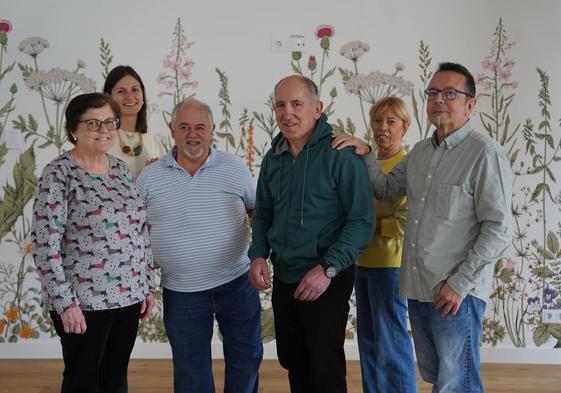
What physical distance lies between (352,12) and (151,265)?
2052 mm

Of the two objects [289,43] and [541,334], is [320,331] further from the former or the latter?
[541,334]

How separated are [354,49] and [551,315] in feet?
6.79

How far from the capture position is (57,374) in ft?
9.69

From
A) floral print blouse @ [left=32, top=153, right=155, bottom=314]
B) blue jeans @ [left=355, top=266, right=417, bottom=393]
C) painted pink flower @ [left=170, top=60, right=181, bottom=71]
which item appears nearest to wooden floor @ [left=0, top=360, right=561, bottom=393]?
blue jeans @ [left=355, top=266, right=417, bottom=393]

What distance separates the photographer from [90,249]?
1.70 meters

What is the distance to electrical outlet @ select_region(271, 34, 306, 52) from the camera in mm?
3105

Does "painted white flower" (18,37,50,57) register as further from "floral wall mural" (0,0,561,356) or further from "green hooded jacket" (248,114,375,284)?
"green hooded jacket" (248,114,375,284)

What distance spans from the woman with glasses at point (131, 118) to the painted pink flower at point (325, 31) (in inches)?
48.3

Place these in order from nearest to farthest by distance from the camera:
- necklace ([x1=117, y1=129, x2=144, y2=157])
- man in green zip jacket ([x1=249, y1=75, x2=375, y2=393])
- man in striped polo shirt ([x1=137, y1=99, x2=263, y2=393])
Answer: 1. man in green zip jacket ([x1=249, y1=75, x2=375, y2=393])
2. man in striped polo shirt ([x1=137, y1=99, x2=263, y2=393])
3. necklace ([x1=117, y1=129, x2=144, y2=157])

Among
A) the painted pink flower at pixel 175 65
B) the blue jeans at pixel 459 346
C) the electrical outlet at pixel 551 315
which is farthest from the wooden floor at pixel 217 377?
the painted pink flower at pixel 175 65

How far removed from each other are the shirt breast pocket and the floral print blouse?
3.56ft

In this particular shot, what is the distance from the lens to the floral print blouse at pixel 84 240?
164 centimetres

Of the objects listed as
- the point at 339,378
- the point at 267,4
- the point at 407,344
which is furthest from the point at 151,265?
the point at 267,4

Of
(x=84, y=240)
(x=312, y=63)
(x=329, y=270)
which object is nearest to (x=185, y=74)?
(x=312, y=63)
